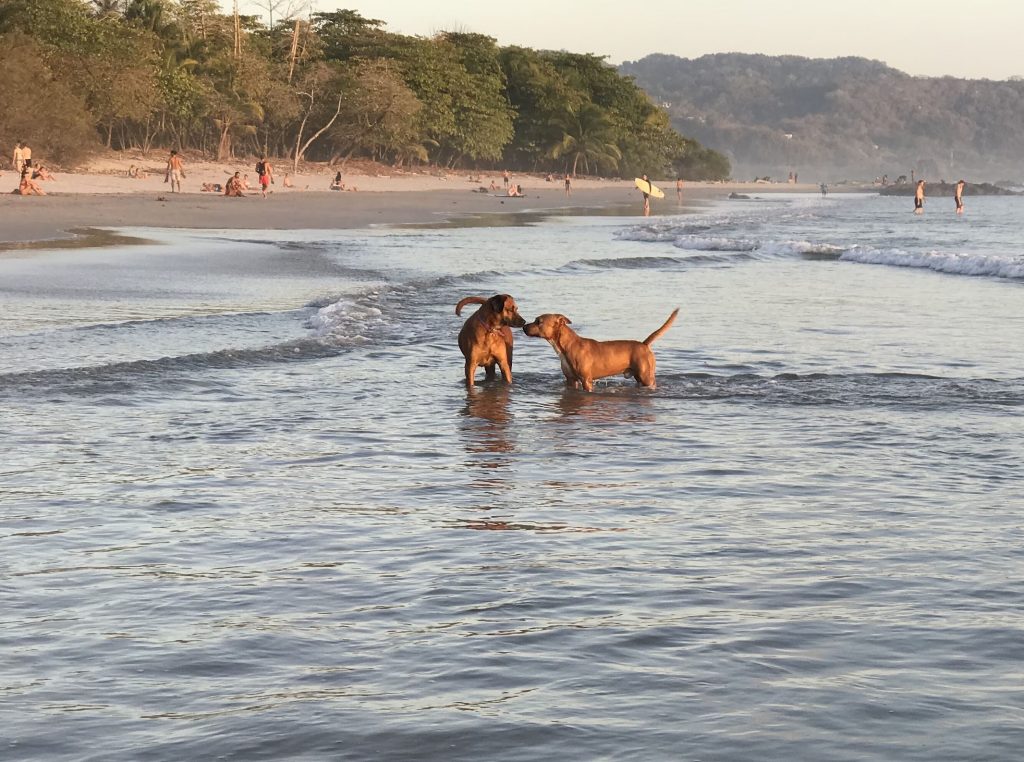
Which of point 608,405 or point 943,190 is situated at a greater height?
point 943,190

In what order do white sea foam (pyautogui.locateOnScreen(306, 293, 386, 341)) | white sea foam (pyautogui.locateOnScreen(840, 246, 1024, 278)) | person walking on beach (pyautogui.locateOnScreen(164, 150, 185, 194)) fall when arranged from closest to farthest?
white sea foam (pyautogui.locateOnScreen(306, 293, 386, 341)) < white sea foam (pyautogui.locateOnScreen(840, 246, 1024, 278)) < person walking on beach (pyautogui.locateOnScreen(164, 150, 185, 194))

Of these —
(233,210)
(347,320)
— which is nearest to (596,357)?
(347,320)

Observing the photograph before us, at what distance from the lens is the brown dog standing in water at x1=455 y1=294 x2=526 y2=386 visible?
10.1 meters

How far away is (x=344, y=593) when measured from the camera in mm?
5105

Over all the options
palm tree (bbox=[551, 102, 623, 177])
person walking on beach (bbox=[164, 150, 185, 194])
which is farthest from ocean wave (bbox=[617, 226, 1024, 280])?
palm tree (bbox=[551, 102, 623, 177])

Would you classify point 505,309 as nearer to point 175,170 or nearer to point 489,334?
point 489,334

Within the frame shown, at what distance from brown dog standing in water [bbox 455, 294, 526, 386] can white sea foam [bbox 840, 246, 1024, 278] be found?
17398 millimetres

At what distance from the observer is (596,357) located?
1038 centimetres

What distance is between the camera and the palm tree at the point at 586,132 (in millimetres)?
118500

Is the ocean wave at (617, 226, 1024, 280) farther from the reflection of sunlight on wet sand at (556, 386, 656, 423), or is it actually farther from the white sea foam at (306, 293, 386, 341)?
the reflection of sunlight on wet sand at (556, 386, 656, 423)

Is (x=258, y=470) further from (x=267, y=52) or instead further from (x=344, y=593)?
(x=267, y=52)

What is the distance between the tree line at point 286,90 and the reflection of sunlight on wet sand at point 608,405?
48.6 m

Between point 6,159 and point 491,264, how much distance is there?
34231mm

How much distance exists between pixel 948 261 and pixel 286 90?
5805cm
